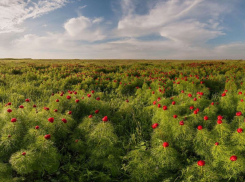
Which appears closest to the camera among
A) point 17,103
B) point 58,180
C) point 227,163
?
point 227,163

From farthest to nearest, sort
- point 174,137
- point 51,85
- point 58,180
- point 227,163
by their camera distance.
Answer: point 51,85 → point 174,137 → point 58,180 → point 227,163

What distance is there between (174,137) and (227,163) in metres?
1.07

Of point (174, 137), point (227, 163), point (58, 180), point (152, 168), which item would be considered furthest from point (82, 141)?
point (227, 163)

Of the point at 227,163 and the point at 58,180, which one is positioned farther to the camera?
the point at 58,180

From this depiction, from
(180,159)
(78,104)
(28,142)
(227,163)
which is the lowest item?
(180,159)

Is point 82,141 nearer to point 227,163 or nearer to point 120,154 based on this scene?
point 120,154

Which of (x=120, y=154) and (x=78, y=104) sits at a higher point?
(x=78, y=104)

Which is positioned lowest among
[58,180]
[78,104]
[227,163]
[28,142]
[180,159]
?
[58,180]

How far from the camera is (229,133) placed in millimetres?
3545

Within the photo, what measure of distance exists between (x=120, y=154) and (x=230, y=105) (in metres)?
3.94

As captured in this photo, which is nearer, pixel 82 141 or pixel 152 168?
pixel 152 168

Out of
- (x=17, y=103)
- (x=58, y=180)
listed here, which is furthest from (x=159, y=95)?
(x=17, y=103)

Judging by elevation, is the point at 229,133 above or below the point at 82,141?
above

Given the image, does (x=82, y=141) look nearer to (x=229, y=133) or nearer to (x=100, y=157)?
(x=100, y=157)
